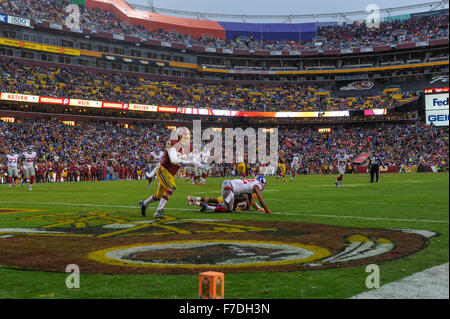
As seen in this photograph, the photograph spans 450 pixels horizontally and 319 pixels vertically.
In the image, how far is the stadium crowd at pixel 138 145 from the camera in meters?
44.1

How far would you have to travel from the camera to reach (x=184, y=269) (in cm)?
535

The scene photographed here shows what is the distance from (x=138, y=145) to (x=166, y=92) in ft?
47.7

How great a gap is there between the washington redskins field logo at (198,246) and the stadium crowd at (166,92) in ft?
155

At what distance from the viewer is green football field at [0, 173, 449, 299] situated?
14.6 feet

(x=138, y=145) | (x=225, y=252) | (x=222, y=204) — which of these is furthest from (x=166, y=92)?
(x=225, y=252)

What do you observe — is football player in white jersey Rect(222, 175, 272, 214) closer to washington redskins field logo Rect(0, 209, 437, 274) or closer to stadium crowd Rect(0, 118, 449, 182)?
washington redskins field logo Rect(0, 209, 437, 274)

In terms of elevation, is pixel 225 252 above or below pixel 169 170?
below

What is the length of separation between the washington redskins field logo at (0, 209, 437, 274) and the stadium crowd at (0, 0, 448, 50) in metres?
57.0

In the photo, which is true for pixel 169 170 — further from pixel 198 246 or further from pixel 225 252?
pixel 225 252

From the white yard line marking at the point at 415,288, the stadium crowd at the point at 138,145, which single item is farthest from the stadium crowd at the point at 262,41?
the white yard line marking at the point at 415,288

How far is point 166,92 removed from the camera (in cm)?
6800
